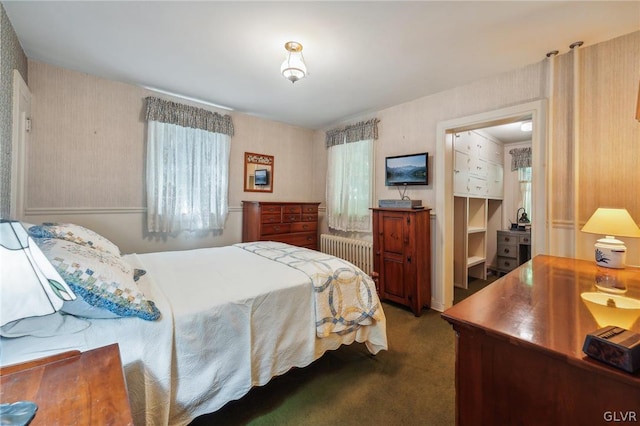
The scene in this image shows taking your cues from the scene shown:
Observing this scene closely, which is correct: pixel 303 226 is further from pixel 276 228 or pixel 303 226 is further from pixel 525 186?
pixel 525 186

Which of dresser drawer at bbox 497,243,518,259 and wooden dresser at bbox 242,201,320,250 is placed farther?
dresser drawer at bbox 497,243,518,259

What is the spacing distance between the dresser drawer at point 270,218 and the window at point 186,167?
0.54m

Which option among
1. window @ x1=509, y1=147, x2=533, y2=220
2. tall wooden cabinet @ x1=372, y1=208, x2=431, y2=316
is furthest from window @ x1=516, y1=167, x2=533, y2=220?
tall wooden cabinet @ x1=372, y1=208, x2=431, y2=316

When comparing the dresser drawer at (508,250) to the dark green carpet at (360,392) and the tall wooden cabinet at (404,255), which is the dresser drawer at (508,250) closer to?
the tall wooden cabinet at (404,255)

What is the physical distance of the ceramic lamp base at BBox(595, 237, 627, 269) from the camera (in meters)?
1.54

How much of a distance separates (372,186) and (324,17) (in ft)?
7.31

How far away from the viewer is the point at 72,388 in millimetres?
712

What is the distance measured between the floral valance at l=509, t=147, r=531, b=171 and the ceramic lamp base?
146 inches

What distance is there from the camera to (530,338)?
79 cm

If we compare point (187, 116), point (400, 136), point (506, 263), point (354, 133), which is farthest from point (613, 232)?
point (187, 116)

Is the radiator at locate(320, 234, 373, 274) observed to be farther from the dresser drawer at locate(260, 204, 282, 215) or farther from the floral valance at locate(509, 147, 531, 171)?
the floral valance at locate(509, 147, 531, 171)

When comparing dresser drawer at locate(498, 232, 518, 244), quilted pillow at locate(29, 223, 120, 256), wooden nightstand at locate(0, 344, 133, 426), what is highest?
quilted pillow at locate(29, 223, 120, 256)

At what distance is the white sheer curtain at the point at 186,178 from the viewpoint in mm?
3029

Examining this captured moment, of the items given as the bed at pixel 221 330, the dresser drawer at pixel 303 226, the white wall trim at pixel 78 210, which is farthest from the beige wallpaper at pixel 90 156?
the dresser drawer at pixel 303 226
